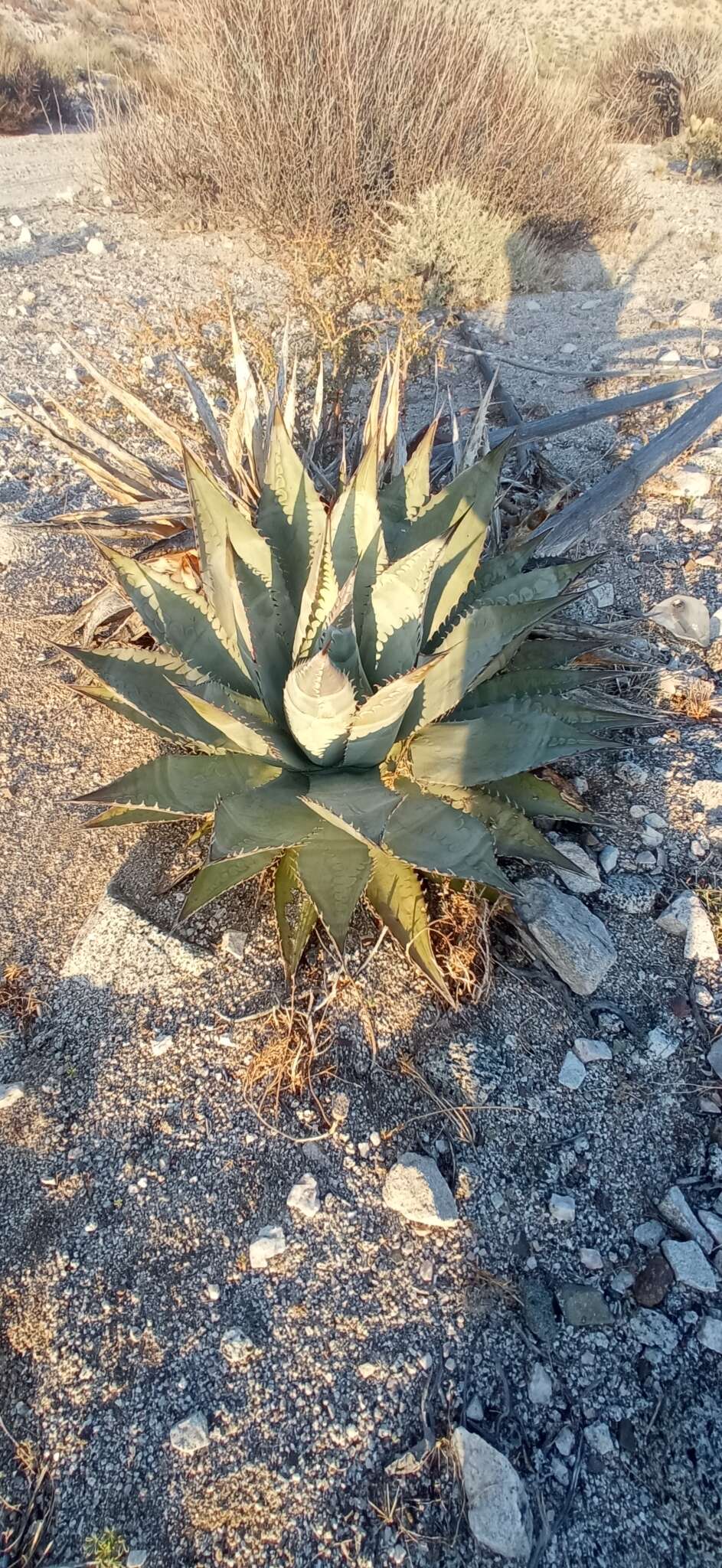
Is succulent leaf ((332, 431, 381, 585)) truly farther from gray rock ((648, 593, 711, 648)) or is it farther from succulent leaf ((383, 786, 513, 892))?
gray rock ((648, 593, 711, 648))

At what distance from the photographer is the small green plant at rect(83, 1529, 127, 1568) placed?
135cm

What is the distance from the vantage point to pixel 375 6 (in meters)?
6.80

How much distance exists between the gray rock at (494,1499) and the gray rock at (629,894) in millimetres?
1241

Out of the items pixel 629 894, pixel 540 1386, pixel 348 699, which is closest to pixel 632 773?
pixel 629 894

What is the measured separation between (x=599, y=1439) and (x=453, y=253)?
633 cm

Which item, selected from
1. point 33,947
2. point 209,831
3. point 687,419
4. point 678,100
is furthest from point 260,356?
point 678,100

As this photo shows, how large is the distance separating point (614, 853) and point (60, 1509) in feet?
6.04

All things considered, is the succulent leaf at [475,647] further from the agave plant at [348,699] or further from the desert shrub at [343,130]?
the desert shrub at [343,130]

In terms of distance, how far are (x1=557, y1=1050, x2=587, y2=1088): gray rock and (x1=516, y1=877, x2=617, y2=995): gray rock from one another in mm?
177

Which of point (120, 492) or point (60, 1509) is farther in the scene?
point (120, 492)

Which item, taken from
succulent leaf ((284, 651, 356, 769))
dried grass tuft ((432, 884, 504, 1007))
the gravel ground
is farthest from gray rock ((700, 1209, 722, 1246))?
succulent leaf ((284, 651, 356, 769))

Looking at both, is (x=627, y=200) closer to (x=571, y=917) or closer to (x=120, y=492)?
(x=120, y=492)

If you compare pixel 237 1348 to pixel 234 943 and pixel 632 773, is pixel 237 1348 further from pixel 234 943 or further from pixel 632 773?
pixel 632 773

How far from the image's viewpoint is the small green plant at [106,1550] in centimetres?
135
